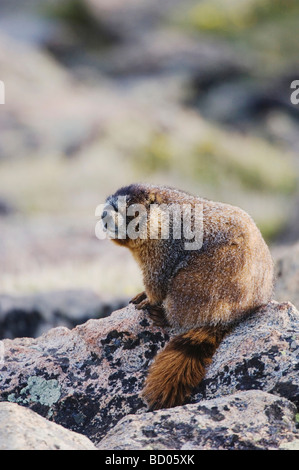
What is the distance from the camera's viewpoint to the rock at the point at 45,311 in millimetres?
13109

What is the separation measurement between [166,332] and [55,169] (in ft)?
81.0

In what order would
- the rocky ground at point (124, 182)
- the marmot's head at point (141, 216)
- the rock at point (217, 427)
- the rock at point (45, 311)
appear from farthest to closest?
the rock at point (45, 311) → the marmot's head at point (141, 216) → the rocky ground at point (124, 182) → the rock at point (217, 427)

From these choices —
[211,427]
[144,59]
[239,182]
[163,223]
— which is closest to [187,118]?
[239,182]

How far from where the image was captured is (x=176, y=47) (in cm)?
4975

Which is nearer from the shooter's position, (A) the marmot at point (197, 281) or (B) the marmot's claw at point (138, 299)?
(A) the marmot at point (197, 281)

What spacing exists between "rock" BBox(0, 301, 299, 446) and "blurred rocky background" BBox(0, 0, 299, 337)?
493cm

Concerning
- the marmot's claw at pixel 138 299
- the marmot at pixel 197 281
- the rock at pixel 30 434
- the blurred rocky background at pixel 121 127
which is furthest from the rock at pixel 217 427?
the blurred rocky background at pixel 121 127

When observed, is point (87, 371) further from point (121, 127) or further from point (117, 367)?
point (121, 127)

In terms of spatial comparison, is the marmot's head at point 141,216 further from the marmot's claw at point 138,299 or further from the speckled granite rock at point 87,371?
the speckled granite rock at point 87,371

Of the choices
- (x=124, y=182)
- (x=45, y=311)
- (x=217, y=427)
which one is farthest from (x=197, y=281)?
(x=124, y=182)

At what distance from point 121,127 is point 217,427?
29358 millimetres

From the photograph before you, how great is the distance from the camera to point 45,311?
13.2 meters

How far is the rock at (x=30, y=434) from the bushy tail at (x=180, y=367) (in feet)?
4.05
